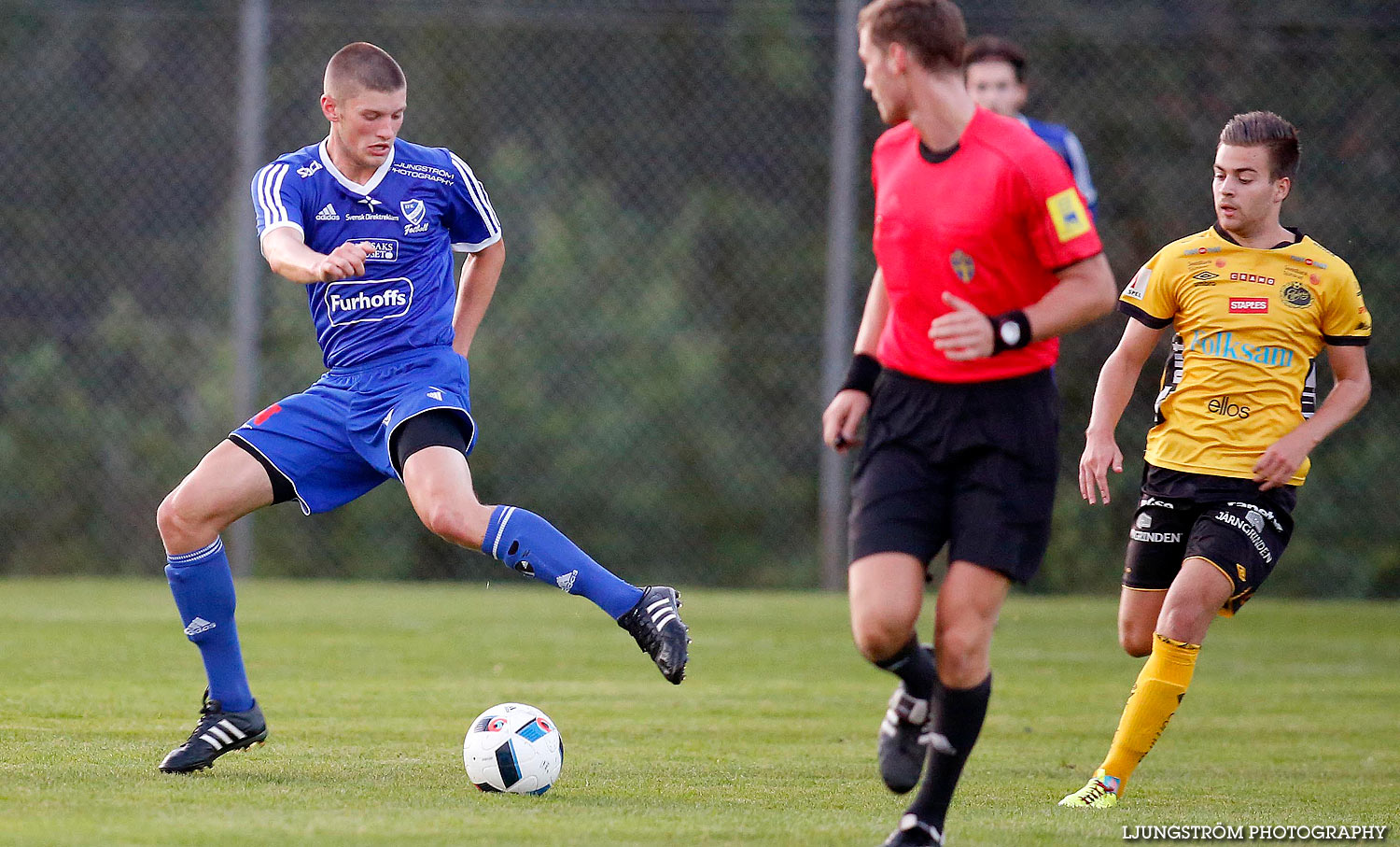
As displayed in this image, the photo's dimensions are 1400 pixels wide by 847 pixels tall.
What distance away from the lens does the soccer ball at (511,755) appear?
185 inches

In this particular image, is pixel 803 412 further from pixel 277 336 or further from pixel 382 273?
pixel 382 273

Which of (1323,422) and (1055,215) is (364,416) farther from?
(1323,422)

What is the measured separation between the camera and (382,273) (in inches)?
209

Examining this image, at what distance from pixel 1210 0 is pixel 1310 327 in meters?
10.3

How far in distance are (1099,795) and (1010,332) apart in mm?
1768

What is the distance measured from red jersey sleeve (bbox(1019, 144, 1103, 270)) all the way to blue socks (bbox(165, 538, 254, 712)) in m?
2.67

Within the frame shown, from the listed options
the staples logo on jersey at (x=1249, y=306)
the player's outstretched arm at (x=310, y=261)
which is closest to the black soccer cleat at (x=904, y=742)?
the staples logo on jersey at (x=1249, y=306)

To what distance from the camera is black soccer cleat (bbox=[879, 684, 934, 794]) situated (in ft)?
13.8

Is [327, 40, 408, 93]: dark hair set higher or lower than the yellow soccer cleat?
higher

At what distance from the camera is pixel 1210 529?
5.00 metres

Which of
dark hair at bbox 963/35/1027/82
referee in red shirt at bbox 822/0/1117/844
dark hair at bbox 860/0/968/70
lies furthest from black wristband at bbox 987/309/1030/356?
dark hair at bbox 963/35/1027/82

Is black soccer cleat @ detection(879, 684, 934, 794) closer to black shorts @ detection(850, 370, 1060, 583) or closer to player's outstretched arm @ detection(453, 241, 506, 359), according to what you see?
black shorts @ detection(850, 370, 1060, 583)

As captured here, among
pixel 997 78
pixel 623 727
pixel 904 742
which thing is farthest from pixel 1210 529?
pixel 623 727

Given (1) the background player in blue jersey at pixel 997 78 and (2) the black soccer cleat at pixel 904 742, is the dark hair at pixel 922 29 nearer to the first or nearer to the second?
(2) the black soccer cleat at pixel 904 742
